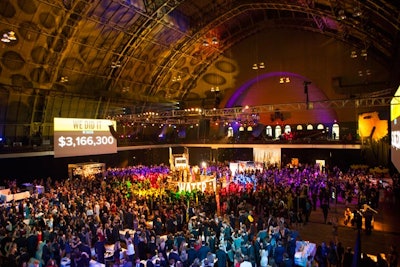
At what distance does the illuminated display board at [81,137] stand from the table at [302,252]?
50.7 feet

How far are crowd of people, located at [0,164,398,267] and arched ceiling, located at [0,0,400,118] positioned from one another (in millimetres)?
8648

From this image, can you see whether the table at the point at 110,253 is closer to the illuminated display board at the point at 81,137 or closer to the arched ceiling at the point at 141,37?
the illuminated display board at the point at 81,137

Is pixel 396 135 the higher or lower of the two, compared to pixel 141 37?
lower

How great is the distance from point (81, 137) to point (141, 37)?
392 inches

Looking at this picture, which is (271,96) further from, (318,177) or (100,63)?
(100,63)

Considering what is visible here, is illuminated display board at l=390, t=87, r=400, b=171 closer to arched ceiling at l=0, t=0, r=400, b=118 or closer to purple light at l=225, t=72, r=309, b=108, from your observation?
arched ceiling at l=0, t=0, r=400, b=118

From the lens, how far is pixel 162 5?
23266mm

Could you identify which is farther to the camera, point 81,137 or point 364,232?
point 81,137

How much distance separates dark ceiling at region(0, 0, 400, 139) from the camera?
20.4 metres

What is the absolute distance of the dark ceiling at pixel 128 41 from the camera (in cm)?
2038

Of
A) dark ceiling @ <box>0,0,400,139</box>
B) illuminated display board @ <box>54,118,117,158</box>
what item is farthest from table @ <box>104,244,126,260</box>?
dark ceiling @ <box>0,0,400,139</box>

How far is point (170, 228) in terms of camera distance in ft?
39.5

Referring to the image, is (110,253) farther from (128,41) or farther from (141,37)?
(141,37)

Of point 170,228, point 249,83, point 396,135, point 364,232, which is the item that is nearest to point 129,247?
point 170,228
